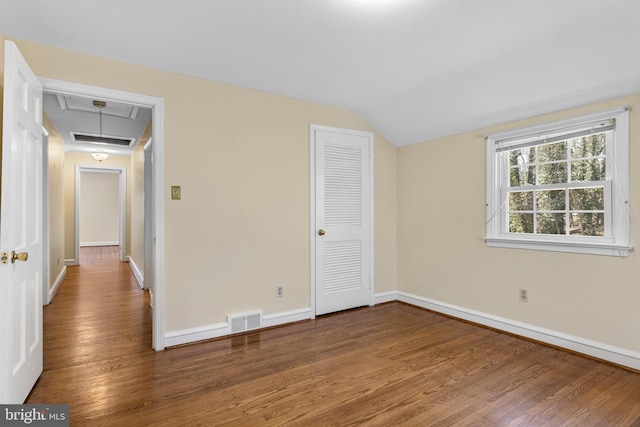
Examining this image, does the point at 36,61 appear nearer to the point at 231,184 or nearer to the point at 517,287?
the point at 231,184

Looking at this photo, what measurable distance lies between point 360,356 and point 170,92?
2767mm

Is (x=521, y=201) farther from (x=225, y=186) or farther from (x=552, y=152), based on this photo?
(x=225, y=186)

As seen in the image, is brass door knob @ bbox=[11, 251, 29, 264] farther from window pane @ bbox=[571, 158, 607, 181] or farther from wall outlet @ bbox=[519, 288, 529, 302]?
window pane @ bbox=[571, 158, 607, 181]

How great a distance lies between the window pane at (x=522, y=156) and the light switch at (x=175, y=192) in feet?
10.5

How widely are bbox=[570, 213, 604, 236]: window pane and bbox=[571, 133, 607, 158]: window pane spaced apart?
50 centimetres

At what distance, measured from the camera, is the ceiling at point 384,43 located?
1.99m

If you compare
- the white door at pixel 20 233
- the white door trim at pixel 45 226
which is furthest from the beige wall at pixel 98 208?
the white door at pixel 20 233

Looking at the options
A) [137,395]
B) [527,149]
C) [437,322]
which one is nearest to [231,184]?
[137,395]

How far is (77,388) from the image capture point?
2.18 metres

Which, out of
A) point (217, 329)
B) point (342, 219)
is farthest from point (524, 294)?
point (217, 329)

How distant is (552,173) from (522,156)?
32cm

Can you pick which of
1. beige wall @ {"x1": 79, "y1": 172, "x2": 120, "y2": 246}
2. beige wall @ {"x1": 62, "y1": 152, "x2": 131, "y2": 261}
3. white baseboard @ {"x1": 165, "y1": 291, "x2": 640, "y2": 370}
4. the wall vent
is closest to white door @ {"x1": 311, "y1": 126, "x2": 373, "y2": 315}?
white baseboard @ {"x1": 165, "y1": 291, "x2": 640, "y2": 370}

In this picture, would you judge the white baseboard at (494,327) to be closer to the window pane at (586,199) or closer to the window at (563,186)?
the window at (563,186)

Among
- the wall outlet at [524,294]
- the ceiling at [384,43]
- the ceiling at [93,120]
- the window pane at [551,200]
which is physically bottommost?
the wall outlet at [524,294]
